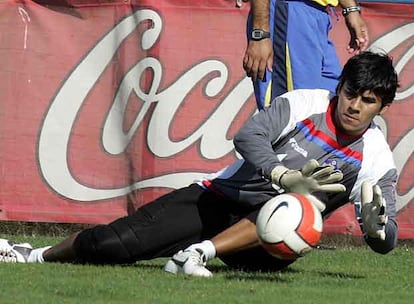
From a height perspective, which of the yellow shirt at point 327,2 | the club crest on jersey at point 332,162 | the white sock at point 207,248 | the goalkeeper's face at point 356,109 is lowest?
the white sock at point 207,248

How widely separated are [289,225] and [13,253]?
71.7 inches

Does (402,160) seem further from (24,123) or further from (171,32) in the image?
(24,123)

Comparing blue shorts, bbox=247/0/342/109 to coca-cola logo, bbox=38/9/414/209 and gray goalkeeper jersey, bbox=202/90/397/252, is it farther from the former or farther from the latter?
coca-cola logo, bbox=38/9/414/209

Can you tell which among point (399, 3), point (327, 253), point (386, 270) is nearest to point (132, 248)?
point (386, 270)

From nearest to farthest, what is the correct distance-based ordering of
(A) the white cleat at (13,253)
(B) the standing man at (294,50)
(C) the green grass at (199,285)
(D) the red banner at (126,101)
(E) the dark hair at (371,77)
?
(C) the green grass at (199,285) → (E) the dark hair at (371,77) → (A) the white cleat at (13,253) → (B) the standing man at (294,50) → (D) the red banner at (126,101)

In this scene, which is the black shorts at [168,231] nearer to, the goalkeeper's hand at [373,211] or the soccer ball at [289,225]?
the soccer ball at [289,225]

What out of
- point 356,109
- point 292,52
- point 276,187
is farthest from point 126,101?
point 356,109

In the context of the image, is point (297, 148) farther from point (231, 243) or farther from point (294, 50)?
point (294, 50)

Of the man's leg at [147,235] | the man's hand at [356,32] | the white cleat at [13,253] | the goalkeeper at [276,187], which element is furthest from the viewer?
the man's hand at [356,32]

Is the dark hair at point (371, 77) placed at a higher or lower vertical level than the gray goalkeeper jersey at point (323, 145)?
higher

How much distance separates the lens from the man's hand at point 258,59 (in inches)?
274

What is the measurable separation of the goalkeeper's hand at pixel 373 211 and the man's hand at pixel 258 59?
0.96 metres

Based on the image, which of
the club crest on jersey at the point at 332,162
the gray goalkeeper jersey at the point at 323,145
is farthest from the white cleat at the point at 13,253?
the club crest on jersey at the point at 332,162

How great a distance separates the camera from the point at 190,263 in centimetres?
662
